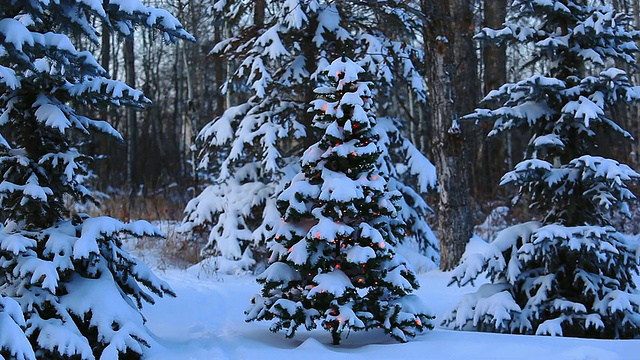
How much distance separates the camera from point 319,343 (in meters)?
5.31

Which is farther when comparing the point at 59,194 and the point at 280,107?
the point at 280,107

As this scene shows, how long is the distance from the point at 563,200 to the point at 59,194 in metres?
4.93

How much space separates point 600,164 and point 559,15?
1.86 metres

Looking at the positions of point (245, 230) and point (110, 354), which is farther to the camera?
point (245, 230)

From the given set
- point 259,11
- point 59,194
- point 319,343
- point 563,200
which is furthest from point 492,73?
point 59,194

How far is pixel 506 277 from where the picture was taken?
255 inches

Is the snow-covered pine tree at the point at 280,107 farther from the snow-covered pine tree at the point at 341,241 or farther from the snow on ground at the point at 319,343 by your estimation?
the snow-covered pine tree at the point at 341,241

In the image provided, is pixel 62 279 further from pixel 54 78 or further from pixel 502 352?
pixel 502 352

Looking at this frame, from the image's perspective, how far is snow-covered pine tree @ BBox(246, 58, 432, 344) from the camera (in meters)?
5.40

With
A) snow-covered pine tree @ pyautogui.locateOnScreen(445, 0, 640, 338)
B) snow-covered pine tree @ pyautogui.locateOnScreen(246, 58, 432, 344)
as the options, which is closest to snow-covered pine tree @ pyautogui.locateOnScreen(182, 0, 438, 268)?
snow-covered pine tree @ pyautogui.locateOnScreen(445, 0, 640, 338)

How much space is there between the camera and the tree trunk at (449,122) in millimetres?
10055

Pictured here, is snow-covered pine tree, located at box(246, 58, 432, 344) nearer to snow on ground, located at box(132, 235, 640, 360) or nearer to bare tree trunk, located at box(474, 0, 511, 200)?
snow on ground, located at box(132, 235, 640, 360)

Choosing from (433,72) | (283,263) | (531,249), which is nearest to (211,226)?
(433,72)

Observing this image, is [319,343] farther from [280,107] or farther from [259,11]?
[259,11]
